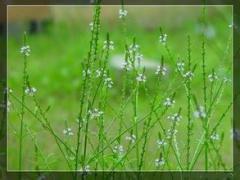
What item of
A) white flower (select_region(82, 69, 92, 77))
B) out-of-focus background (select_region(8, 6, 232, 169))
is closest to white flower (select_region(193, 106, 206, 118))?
white flower (select_region(82, 69, 92, 77))

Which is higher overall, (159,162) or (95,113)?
(95,113)

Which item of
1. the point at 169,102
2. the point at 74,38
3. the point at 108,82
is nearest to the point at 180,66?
the point at 169,102

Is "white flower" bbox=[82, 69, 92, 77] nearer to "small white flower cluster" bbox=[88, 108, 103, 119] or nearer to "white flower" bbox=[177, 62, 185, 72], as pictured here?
"small white flower cluster" bbox=[88, 108, 103, 119]

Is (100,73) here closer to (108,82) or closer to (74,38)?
(108,82)

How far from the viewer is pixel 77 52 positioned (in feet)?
18.7

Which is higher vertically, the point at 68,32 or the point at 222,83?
the point at 68,32

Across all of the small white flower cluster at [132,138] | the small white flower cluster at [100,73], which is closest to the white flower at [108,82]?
the small white flower cluster at [100,73]

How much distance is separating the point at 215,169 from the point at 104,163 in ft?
1.16

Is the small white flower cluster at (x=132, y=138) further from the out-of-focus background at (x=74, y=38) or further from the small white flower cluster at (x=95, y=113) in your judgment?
the out-of-focus background at (x=74, y=38)

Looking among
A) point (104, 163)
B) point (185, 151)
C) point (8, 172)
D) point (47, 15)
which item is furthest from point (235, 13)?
point (47, 15)

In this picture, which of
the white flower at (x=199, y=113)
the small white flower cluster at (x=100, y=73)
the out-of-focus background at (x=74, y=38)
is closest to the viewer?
the white flower at (x=199, y=113)

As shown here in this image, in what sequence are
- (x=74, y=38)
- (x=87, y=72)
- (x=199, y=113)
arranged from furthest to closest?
(x=74, y=38)
(x=87, y=72)
(x=199, y=113)

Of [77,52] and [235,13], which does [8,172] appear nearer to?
[235,13]

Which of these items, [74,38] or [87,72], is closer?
[87,72]
